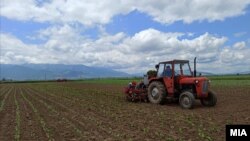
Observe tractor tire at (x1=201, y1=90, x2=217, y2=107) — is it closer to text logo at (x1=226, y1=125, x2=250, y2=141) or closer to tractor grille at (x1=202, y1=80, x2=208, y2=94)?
tractor grille at (x1=202, y1=80, x2=208, y2=94)

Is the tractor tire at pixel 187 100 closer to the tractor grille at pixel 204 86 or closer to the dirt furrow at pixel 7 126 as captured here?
the tractor grille at pixel 204 86

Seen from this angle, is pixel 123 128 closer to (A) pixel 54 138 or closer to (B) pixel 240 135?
(A) pixel 54 138

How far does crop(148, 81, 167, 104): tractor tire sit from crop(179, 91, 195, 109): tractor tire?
1.13 meters

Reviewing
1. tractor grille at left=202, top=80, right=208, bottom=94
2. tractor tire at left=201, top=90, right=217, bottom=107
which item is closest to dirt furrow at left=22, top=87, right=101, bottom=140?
tractor grille at left=202, top=80, right=208, bottom=94

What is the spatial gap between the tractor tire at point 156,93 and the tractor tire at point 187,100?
1125 millimetres

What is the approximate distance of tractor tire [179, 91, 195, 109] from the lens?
15570 mm

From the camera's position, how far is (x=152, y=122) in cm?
1205

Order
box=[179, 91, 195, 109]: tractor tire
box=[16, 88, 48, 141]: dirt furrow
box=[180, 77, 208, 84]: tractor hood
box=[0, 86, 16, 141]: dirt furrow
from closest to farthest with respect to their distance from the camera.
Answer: box=[16, 88, 48, 141]: dirt furrow → box=[0, 86, 16, 141]: dirt furrow → box=[179, 91, 195, 109]: tractor tire → box=[180, 77, 208, 84]: tractor hood

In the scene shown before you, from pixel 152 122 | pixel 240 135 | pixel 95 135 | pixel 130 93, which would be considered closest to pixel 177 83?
pixel 130 93

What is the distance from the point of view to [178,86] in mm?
16953

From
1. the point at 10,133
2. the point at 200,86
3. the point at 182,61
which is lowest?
the point at 10,133

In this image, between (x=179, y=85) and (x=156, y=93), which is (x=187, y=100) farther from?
(x=156, y=93)

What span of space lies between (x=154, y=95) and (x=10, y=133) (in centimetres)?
829

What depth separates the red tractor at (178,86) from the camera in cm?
1602
